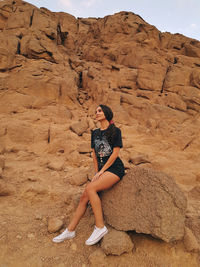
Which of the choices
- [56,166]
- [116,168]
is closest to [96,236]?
[116,168]

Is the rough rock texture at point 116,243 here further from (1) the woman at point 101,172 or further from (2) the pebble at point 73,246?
(2) the pebble at point 73,246

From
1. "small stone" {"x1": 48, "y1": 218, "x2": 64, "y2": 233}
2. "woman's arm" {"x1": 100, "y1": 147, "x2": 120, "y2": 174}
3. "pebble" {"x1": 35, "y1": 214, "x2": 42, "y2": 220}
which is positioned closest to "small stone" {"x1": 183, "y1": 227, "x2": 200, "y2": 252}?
"woman's arm" {"x1": 100, "y1": 147, "x2": 120, "y2": 174}

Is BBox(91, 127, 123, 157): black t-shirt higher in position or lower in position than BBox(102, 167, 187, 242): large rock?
higher

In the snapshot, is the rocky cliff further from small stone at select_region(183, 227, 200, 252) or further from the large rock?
the large rock

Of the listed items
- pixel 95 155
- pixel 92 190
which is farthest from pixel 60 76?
pixel 92 190

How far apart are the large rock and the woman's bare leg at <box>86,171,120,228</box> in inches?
9.6

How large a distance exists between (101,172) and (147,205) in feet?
2.65

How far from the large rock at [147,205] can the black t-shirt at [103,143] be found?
51 centimetres

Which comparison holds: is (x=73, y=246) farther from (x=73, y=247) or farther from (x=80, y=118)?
(x=80, y=118)

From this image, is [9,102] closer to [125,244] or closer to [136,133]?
[136,133]

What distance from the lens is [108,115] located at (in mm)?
2984

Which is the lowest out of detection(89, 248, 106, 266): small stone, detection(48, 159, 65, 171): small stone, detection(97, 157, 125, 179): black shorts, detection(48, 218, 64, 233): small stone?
detection(48, 159, 65, 171): small stone

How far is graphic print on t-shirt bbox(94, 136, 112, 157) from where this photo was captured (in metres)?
2.85

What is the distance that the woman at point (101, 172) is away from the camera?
8.23ft
